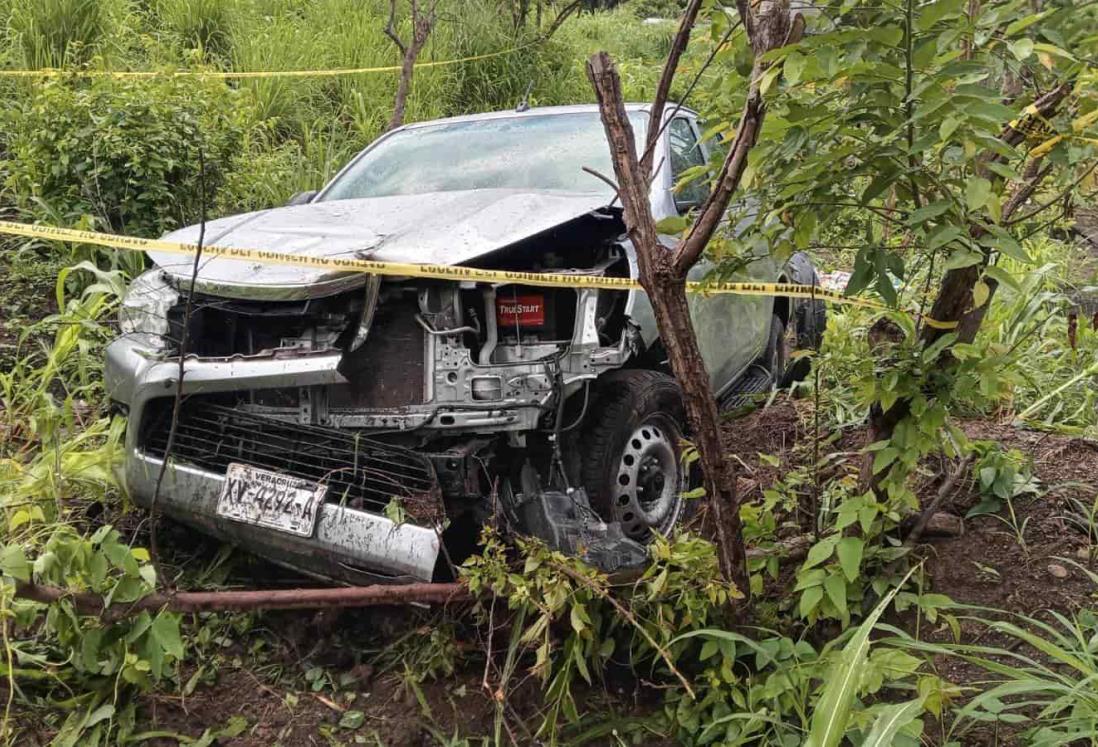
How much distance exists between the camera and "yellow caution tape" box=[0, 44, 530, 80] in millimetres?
5407

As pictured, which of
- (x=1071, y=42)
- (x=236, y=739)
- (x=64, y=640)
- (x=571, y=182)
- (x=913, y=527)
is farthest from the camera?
(x=571, y=182)

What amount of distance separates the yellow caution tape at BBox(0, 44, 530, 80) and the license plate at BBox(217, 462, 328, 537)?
357cm

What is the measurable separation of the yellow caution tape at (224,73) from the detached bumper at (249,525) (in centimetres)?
307

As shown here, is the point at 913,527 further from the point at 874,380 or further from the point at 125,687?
the point at 125,687

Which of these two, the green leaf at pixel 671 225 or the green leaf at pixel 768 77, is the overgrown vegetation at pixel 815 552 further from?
the green leaf at pixel 671 225

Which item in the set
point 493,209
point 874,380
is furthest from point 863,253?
point 493,209

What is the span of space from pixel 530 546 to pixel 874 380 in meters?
1.00

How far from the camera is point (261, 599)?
2363 mm

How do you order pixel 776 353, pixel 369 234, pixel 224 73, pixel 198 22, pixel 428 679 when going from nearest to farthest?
pixel 428 679, pixel 369 234, pixel 776 353, pixel 224 73, pixel 198 22

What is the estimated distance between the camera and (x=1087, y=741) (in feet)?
7.02

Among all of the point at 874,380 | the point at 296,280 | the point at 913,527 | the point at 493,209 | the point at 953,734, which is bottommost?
the point at 953,734

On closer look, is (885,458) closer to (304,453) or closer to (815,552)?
(815,552)

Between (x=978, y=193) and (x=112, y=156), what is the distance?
4.40 metres

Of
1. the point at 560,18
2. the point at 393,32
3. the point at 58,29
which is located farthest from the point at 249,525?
the point at 560,18
